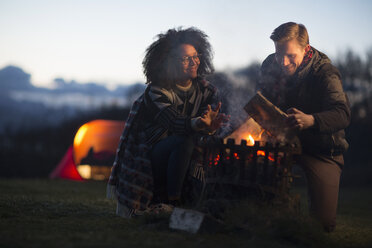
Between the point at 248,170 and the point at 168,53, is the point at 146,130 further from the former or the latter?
the point at 248,170

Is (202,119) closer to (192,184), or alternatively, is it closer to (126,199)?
(192,184)

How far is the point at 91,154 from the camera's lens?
11.9m

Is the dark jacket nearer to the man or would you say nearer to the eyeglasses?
the man

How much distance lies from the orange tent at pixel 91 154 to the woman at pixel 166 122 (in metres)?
7.64

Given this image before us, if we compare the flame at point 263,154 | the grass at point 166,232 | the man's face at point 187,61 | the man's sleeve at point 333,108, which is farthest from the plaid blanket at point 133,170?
the man's sleeve at point 333,108

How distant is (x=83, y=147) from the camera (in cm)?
1180

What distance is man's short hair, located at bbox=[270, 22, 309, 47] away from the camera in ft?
Answer: 13.0

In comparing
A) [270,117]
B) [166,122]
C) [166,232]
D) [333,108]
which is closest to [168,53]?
[166,122]

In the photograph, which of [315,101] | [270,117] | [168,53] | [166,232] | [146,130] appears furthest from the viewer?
[168,53]

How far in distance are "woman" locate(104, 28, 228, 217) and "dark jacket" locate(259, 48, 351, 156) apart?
0.63 m

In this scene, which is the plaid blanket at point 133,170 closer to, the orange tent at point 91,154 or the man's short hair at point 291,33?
the man's short hair at point 291,33

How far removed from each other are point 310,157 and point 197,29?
5.41ft

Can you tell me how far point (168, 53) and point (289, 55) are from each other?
115 centimetres

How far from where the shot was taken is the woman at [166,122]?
3.97m
